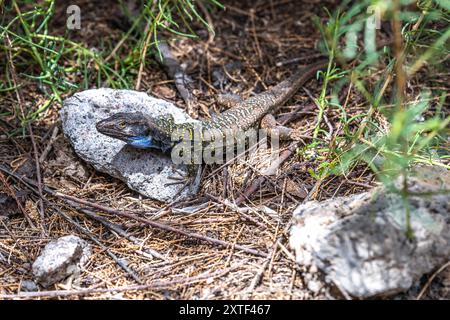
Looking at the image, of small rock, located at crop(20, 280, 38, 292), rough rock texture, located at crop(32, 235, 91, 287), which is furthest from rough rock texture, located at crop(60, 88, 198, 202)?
small rock, located at crop(20, 280, 38, 292)

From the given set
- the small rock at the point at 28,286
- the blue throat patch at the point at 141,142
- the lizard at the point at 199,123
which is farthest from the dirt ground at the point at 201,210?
the blue throat patch at the point at 141,142

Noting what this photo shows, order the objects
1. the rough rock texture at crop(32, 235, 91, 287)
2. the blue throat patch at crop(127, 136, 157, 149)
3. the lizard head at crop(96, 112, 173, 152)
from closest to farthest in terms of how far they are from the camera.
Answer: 1. the rough rock texture at crop(32, 235, 91, 287)
2. the lizard head at crop(96, 112, 173, 152)
3. the blue throat patch at crop(127, 136, 157, 149)

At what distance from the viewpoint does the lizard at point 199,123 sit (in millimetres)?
4348

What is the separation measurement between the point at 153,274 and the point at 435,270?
182 centimetres

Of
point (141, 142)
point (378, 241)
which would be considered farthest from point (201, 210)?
point (378, 241)

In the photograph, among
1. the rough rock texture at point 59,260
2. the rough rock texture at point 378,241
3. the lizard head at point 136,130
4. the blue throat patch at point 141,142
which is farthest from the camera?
the blue throat patch at point 141,142

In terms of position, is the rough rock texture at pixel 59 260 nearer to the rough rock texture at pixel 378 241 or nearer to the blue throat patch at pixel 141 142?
the blue throat patch at pixel 141 142

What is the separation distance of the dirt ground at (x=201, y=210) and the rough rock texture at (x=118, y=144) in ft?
0.43

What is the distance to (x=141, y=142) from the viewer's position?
4.46 meters

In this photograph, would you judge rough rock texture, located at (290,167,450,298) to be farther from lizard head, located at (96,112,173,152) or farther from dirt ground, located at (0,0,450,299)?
lizard head, located at (96,112,173,152)

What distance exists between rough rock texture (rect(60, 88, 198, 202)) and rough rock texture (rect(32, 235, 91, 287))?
840 millimetres

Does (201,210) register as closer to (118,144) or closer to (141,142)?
(141,142)

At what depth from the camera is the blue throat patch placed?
174 inches

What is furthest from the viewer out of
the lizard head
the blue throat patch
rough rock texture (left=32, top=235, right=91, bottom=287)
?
the blue throat patch
